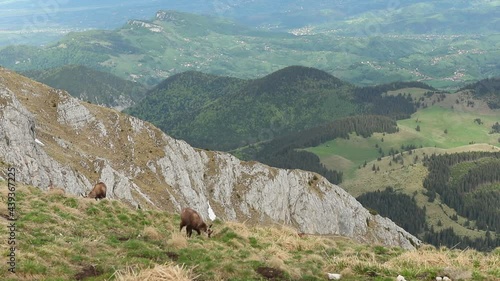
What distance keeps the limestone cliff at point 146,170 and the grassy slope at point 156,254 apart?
91.9 ft

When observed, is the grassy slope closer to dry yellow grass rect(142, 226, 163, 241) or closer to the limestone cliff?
dry yellow grass rect(142, 226, 163, 241)

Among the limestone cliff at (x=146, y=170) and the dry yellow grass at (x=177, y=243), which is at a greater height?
the dry yellow grass at (x=177, y=243)

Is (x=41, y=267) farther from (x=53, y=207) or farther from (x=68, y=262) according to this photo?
(x=53, y=207)

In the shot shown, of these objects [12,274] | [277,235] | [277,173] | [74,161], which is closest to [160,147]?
[74,161]

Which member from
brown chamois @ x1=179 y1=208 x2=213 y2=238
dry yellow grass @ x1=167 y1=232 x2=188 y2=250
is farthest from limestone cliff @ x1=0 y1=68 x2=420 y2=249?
dry yellow grass @ x1=167 y1=232 x2=188 y2=250

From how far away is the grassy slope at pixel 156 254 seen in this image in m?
20.9

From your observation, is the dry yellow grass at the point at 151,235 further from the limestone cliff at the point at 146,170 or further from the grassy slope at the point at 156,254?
the limestone cliff at the point at 146,170

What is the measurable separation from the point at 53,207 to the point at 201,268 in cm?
1729

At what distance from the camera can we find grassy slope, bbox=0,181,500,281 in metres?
20.9

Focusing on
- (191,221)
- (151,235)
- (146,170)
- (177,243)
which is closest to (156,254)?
(177,243)

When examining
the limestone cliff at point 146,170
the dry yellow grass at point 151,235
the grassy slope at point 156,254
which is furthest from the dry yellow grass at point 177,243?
the limestone cliff at point 146,170

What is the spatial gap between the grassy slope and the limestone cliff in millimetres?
27997

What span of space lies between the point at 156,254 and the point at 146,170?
214 feet

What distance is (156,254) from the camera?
24.9 meters
